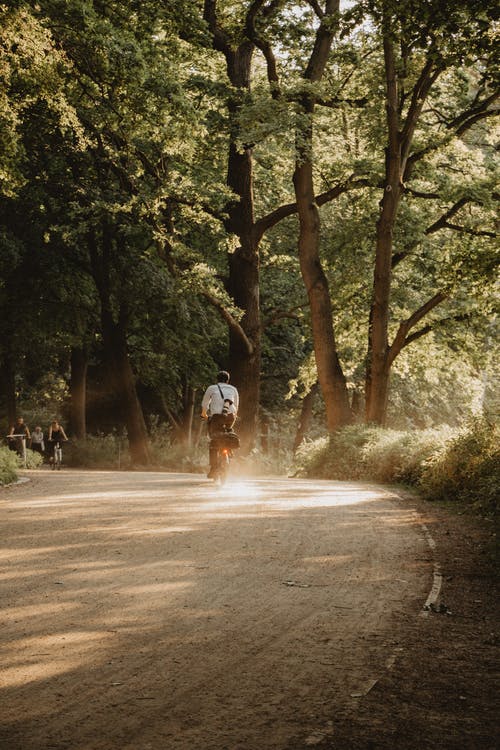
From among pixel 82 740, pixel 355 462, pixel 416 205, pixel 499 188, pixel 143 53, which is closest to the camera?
pixel 82 740

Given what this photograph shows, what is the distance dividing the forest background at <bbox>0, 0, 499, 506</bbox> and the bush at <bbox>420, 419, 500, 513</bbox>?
9cm

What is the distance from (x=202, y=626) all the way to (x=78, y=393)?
111 feet

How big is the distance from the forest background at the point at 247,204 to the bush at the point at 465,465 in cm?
9

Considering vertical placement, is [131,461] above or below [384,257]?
below

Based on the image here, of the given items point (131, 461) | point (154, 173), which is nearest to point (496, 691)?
point (154, 173)

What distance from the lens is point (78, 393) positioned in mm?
38969

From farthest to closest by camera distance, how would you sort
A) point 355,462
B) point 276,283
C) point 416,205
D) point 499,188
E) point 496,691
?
point 276,283
point 416,205
point 499,188
point 355,462
point 496,691

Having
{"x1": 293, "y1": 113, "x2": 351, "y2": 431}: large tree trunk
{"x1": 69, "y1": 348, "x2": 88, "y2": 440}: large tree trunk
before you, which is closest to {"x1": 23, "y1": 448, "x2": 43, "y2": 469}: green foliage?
{"x1": 69, "y1": 348, "x2": 88, "y2": 440}: large tree trunk

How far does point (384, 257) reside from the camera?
24.3 metres

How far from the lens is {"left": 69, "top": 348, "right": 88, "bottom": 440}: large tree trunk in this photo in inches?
1523

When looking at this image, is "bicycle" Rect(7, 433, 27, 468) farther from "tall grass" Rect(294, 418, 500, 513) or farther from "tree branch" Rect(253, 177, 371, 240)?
"tree branch" Rect(253, 177, 371, 240)

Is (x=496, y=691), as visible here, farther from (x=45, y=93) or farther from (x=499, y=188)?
(x=499, y=188)

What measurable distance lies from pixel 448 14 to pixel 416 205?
60.1 ft

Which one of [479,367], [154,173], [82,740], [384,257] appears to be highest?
[154,173]
